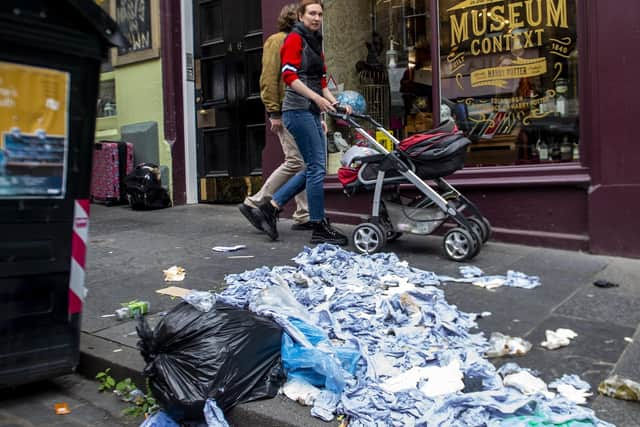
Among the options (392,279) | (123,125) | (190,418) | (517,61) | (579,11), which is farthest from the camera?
(123,125)

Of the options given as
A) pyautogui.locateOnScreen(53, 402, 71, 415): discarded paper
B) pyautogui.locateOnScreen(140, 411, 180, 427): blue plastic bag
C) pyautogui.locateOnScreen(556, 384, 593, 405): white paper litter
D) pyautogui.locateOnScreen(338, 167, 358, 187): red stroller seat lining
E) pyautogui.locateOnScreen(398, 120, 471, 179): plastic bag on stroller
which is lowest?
pyautogui.locateOnScreen(53, 402, 71, 415): discarded paper

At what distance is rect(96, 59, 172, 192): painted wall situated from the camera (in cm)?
823

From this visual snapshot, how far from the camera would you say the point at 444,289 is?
4.07 metres

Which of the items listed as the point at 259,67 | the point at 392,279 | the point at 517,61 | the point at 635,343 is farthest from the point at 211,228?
the point at 635,343

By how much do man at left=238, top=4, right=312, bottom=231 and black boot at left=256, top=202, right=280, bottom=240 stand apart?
1.6 inches

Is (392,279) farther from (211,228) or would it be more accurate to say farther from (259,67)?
(259,67)

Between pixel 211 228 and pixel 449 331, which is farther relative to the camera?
pixel 211 228

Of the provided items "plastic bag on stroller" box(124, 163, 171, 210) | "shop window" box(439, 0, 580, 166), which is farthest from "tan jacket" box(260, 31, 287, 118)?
"plastic bag on stroller" box(124, 163, 171, 210)

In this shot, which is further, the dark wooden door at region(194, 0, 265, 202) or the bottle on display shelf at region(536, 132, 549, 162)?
the dark wooden door at region(194, 0, 265, 202)

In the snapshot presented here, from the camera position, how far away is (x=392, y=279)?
4.02 meters

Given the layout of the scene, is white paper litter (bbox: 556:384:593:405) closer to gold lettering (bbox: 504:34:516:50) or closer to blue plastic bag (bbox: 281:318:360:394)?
blue plastic bag (bbox: 281:318:360:394)

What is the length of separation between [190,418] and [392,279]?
1.78 m

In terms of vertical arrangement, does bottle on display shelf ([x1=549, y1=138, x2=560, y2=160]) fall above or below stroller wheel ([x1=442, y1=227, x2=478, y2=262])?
above

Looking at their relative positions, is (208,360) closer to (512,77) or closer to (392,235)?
(392,235)
